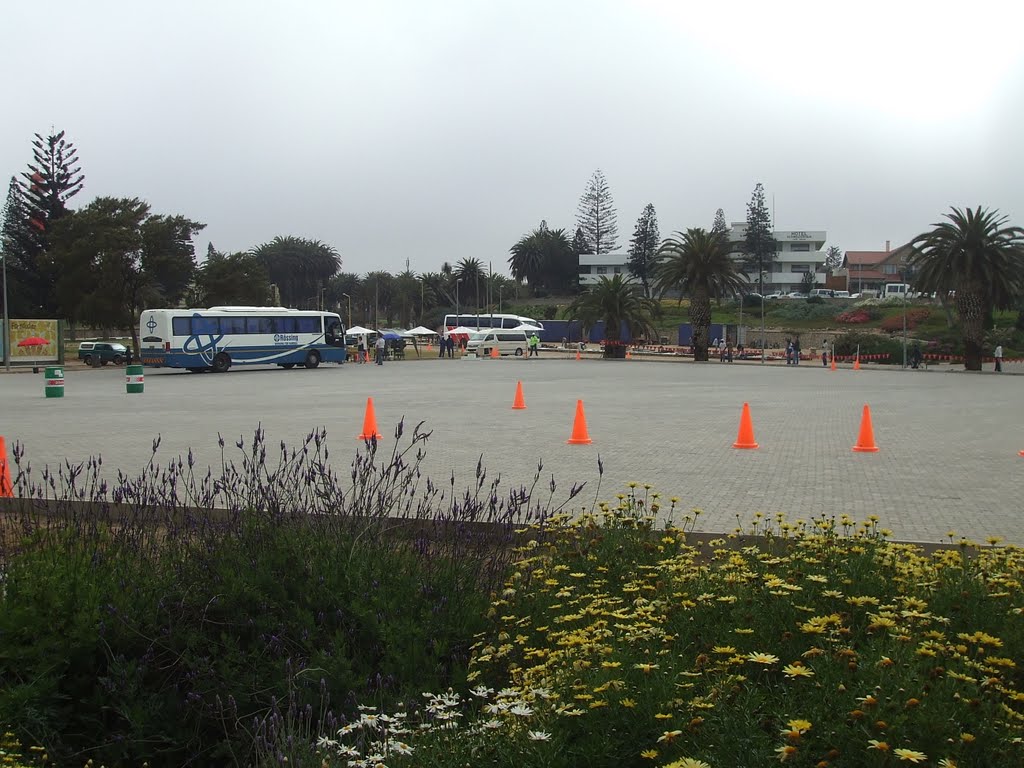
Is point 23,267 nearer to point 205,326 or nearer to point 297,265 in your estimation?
point 205,326

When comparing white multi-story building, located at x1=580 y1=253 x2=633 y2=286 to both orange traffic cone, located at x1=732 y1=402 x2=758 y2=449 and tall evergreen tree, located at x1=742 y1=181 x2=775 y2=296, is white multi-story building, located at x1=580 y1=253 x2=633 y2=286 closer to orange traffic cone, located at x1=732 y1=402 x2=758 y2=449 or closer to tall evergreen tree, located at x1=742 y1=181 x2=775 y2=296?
tall evergreen tree, located at x1=742 y1=181 x2=775 y2=296

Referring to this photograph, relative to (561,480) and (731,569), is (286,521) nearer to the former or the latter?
(731,569)

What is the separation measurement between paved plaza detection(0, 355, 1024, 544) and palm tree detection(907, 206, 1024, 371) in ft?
68.2

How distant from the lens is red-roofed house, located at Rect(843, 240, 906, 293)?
152m

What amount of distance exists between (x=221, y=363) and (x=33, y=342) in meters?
10.4

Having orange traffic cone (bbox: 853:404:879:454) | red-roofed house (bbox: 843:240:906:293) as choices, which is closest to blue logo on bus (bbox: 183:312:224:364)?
orange traffic cone (bbox: 853:404:879:454)

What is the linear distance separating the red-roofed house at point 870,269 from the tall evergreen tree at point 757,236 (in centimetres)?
2848

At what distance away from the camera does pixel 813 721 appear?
3.15 m

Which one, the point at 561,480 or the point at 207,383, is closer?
the point at 561,480

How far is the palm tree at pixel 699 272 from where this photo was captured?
62.1 m

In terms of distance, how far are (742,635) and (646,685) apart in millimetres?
739

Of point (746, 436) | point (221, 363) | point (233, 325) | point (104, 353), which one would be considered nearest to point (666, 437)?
point (746, 436)

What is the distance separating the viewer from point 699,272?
204ft

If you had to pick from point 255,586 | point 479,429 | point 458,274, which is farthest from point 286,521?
point 458,274
